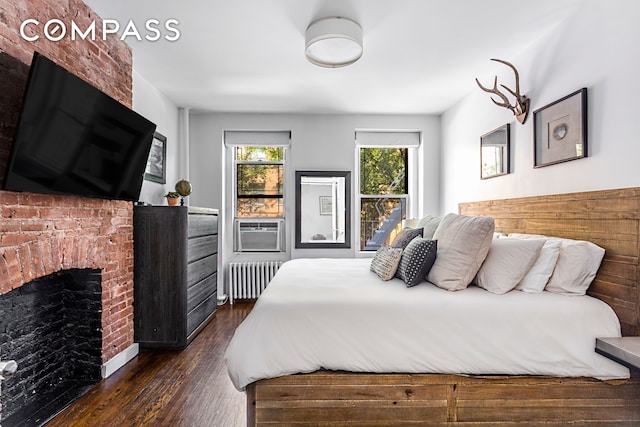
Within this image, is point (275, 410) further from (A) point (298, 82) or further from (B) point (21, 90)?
(A) point (298, 82)

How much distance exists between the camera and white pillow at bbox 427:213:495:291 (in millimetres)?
2150

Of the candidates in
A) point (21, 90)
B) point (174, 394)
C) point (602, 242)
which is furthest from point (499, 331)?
point (21, 90)

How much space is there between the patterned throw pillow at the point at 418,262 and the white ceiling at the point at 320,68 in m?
1.53

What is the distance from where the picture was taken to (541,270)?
209cm

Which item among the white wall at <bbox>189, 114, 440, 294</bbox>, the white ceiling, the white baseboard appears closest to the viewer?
the white ceiling

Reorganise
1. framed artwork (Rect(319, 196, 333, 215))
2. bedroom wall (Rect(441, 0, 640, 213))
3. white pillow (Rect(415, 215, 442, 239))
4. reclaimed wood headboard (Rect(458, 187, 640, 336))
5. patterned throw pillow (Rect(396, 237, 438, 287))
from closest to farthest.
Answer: reclaimed wood headboard (Rect(458, 187, 640, 336)) → bedroom wall (Rect(441, 0, 640, 213)) → patterned throw pillow (Rect(396, 237, 438, 287)) → white pillow (Rect(415, 215, 442, 239)) → framed artwork (Rect(319, 196, 333, 215))

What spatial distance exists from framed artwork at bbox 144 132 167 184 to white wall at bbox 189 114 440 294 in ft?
2.34

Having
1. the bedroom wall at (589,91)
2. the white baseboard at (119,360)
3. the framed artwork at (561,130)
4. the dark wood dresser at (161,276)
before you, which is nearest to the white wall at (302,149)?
the bedroom wall at (589,91)

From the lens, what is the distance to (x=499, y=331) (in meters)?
1.82

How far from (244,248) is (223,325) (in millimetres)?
1340

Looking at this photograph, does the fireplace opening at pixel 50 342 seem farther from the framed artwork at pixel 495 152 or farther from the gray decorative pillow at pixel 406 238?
the framed artwork at pixel 495 152

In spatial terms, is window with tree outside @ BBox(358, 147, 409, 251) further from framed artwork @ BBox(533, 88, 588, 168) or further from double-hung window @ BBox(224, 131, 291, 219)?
framed artwork @ BBox(533, 88, 588, 168)

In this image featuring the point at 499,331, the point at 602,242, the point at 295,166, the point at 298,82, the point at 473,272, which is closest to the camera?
the point at 499,331

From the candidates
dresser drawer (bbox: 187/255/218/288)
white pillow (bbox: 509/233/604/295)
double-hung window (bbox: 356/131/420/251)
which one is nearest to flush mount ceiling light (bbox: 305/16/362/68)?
white pillow (bbox: 509/233/604/295)
